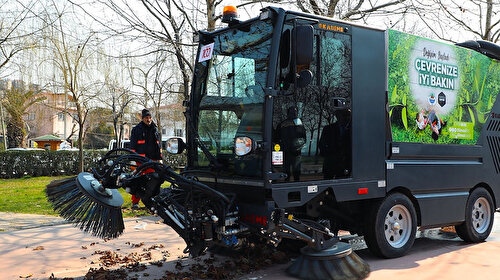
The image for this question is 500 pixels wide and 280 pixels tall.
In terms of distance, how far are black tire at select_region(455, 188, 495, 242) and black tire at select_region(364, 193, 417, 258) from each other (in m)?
1.35

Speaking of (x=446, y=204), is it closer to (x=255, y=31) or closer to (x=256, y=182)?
(x=256, y=182)

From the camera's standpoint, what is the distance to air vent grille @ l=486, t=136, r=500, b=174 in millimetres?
7156

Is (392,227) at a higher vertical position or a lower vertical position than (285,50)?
lower

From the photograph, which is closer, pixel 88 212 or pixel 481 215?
pixel 88 212

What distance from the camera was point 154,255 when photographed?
6.00m

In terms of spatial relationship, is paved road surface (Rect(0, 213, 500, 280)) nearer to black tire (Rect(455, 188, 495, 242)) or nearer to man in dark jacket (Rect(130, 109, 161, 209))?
black tire (Rect(455, 188, 495, 242))

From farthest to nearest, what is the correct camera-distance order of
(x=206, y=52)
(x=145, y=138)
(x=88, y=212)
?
(x=145, y=138) < (x=206, y=52) < (x=88, y=212)

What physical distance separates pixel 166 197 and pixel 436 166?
150 inches

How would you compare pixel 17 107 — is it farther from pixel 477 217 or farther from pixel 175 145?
pixel 477 217

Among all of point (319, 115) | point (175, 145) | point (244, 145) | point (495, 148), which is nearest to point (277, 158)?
point (244, 145)

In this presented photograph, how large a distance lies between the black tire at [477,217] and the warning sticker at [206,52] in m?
4.46

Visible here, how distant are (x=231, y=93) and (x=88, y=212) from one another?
2.04m

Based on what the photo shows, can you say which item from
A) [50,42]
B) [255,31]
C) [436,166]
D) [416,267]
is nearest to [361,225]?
[416,267]

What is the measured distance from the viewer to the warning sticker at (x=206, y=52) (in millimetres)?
5480
